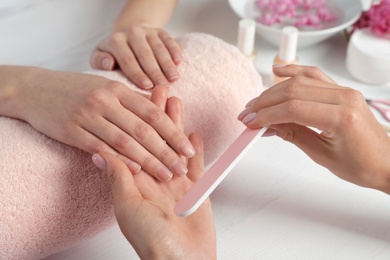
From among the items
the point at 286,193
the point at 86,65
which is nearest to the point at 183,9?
the point at 86,65

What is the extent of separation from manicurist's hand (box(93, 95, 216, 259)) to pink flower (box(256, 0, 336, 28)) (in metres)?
0.42

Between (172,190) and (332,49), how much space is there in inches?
21.1

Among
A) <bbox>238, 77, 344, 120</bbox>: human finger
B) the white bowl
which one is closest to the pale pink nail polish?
<bbox>238, 77, 344, 120</bbox>: human finger

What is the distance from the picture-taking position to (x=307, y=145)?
77cm

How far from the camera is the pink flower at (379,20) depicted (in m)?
1.05

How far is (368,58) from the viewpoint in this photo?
1023 mm

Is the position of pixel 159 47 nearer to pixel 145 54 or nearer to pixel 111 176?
pixel 145 54

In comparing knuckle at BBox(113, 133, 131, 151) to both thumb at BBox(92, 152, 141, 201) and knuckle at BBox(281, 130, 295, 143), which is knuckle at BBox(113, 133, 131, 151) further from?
knuckle at BBox(281, 130, 295, 143)

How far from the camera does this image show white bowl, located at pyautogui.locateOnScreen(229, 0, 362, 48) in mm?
1051

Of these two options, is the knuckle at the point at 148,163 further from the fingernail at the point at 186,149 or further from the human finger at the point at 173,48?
the human finger at the point at 173,48

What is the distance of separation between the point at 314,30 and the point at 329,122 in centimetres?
42

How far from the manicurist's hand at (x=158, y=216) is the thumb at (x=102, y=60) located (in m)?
0.14

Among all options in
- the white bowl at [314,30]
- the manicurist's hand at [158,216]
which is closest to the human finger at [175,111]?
the manicurist's hand at [158,216]

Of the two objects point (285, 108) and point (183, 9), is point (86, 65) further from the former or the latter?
point (285, 108)
